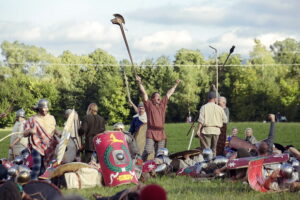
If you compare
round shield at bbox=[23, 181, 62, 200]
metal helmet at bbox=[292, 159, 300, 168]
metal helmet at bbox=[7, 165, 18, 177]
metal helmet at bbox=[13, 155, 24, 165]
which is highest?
round shield at bbox=[23, 181, 62, 200]

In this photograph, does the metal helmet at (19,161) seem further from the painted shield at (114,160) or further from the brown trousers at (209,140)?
the brown trousers at (209,140)

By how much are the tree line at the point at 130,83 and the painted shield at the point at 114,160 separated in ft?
196

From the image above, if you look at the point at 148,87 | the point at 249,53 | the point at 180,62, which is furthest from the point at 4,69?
the point at 249,53

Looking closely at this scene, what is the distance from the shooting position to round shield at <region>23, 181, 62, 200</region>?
7230 millimetres

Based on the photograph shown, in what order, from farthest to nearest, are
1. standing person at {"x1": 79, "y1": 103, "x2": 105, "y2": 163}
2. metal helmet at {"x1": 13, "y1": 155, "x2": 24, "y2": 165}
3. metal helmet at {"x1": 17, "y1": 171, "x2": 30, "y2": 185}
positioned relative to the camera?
standing person at {"x1": 79, "y1": 103, "x2": 105, "y2": 163}, metal helmet at {"x1": 13, "y1": 155, "x2": 24, "y2": 165}, metal helmet at {"x1": 17, "y1": 171, "x2": 30, "y2": 185}

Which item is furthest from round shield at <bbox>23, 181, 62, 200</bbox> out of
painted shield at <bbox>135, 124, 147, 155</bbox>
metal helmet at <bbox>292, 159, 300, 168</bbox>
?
painted shield at <bbox>135, 124, 147, 155</bbox>

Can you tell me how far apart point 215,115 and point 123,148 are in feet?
10.1

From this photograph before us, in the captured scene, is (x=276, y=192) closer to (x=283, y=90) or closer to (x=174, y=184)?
(x=174, y=184)

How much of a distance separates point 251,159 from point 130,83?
216 ft

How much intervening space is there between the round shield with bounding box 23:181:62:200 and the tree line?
63.5 meters

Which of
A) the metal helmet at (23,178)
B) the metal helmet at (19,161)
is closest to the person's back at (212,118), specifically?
the metal helmet at (19,161)

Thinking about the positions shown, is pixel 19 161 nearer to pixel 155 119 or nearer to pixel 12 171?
pixel 12 171

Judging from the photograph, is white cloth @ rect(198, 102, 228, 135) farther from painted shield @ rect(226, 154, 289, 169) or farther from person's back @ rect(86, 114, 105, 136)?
painted shield @ rect(226, 154, 289, 169)

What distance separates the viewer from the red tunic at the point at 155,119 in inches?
539
